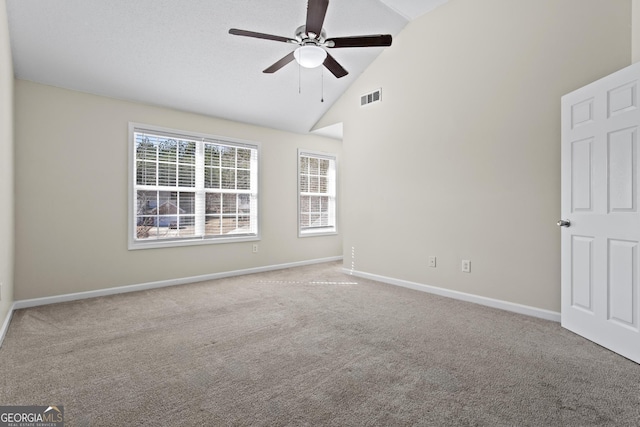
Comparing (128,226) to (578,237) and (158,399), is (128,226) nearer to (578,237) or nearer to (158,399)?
(158,399)

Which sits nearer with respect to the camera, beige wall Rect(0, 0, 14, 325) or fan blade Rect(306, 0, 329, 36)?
fan blade Rect(306, 0, 329, 36)

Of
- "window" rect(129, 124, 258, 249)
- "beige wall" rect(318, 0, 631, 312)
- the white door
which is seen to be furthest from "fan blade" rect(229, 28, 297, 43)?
the white door

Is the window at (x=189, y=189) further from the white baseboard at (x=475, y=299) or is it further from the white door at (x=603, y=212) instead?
the white door at (x=603, y=212)

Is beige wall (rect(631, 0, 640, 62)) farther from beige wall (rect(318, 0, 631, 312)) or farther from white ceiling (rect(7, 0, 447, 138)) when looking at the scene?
white ceiling (rect(7, 0, 447, 138))

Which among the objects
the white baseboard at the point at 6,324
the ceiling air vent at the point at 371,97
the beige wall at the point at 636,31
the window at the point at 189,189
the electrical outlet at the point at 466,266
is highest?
the ceiling air vent at the point at 371,97

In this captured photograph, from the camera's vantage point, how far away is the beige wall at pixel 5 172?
2.61 metres

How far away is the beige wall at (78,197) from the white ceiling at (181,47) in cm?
23

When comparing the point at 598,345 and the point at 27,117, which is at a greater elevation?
the point at 27,117

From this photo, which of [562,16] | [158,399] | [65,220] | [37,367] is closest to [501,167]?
[562,16]

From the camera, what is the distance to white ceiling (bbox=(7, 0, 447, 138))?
3010 mm

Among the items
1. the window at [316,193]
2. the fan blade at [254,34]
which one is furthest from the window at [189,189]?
the fan blade at [254,34]

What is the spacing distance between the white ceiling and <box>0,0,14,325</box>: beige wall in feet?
1.15

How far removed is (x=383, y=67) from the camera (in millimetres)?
4539

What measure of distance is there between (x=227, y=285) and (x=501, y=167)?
3.67m
